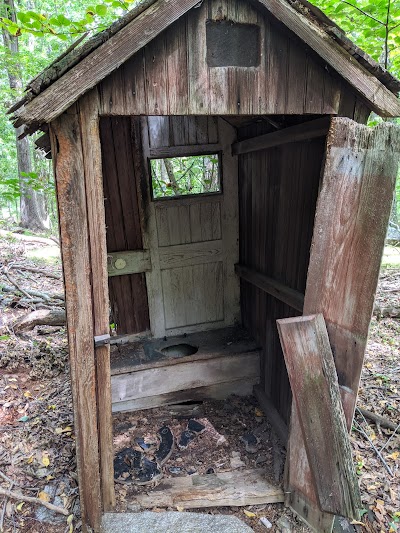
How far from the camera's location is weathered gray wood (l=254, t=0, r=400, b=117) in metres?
2.03

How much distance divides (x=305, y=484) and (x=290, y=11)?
3027 mm

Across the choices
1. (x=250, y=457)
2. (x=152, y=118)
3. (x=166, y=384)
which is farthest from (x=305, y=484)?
(x=152, y=118)

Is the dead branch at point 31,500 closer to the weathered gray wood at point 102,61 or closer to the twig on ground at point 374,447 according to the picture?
the twig on ground at point 374,447

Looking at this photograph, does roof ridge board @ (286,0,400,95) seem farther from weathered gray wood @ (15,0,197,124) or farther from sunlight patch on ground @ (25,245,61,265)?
sunlight patch on ground @ (25,245,61,265)

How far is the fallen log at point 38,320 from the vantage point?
5.14 meters

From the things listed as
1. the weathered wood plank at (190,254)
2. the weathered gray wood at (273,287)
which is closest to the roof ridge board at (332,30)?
the weathered gray wood at (273,287)

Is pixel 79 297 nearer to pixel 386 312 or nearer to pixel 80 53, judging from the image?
pixel 80 53

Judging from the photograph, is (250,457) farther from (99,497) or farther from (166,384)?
(99,497)

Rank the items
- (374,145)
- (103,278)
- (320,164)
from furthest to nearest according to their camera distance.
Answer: (320,164) → (103,278) → (374,145)

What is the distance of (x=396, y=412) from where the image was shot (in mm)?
3650

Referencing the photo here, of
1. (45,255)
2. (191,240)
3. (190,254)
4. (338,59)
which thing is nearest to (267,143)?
(338,59)

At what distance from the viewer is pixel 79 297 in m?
2.23

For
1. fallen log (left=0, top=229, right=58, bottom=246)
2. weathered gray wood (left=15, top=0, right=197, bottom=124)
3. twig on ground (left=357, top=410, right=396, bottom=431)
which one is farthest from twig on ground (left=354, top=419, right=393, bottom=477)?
fallen log (left=0, top=229, right=58, bottom=246)

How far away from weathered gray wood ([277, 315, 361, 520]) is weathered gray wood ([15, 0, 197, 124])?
1651 mm
